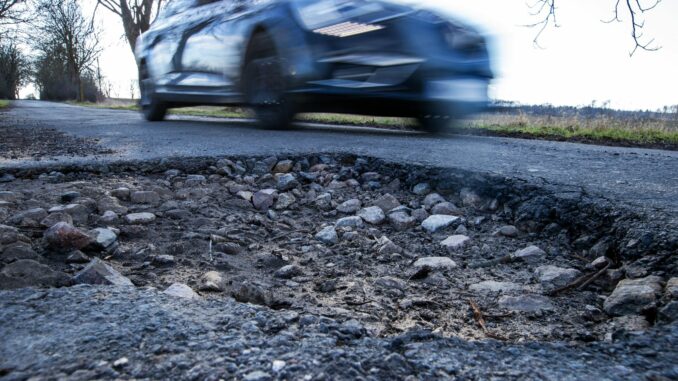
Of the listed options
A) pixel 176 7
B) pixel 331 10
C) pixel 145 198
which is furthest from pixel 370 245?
pixel 176 7

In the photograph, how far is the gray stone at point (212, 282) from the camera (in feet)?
5.25

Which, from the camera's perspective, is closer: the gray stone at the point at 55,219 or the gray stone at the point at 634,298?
the gray stone at the point at 634,298

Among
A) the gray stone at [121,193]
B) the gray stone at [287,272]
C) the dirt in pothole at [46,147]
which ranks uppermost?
the dirt in pothole at [46,147]

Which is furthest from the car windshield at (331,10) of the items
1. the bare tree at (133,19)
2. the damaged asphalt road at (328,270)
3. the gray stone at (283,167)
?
the bare tree at (133,19)

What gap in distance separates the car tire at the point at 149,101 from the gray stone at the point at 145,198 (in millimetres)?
5028

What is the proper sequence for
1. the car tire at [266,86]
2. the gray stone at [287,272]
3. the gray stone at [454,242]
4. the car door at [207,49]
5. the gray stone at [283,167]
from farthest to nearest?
the car door at [207,49] → the car tire at [266,86] → the gray stone at [283,167] → the gray stone at [454,242] → the gray stone at [287,272]

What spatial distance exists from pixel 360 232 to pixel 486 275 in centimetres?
66

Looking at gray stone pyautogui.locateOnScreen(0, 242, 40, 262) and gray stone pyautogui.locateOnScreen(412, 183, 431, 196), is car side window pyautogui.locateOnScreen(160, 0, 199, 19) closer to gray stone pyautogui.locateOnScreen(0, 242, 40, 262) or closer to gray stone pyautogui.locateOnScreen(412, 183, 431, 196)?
gray stone pyautogui.locateOnScreen(412, 183, 431, 196)

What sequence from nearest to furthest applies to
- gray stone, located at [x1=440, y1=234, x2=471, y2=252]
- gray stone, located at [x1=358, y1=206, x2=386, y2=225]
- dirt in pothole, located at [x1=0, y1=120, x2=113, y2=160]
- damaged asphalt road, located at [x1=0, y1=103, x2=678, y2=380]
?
damaged asphalt road, located at [x1=0, y1=103, x2=678, y2=380]
gray stone, located at [x1=440, y1=234, x2=471, y2=252]
gray stone, located at [x1=358, y1=206, x2=386, y2=225]
dirt in pothole, located at [x1=0, y1=120, x2=113, y2=160]

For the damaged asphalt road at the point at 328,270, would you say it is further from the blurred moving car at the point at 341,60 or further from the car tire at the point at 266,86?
the car tire at the point at 266,86

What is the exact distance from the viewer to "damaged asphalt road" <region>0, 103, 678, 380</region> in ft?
3.43

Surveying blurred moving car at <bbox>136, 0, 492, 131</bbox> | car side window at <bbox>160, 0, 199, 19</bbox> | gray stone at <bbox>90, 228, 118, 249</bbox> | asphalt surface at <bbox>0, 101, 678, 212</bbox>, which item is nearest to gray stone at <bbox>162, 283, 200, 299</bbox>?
gray stone at <bbox>90, 228, 118, 249</bbox>

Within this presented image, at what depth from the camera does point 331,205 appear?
8.94 feet

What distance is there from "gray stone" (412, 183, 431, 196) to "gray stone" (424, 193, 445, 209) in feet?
0.36
